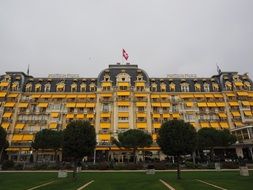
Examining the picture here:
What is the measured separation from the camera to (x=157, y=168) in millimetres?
43375

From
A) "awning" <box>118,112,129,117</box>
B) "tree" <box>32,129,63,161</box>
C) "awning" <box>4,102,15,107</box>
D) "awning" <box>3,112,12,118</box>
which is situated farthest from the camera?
"awning" <box>118,112,129,117</box>

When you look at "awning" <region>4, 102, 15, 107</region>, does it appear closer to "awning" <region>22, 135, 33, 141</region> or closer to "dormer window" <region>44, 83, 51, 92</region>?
"dormer window" <region>44, 83, 51, 92</region>

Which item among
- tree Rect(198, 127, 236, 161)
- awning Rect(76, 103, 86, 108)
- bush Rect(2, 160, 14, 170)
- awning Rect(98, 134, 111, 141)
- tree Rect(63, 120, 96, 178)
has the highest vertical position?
awning Rect(76, 103, 86, 108)

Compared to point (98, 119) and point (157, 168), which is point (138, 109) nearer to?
point (98, 119)

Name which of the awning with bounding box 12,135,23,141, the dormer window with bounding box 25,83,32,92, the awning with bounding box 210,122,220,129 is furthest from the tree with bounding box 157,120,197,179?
the dormer window with bounding box 25,83,32,92

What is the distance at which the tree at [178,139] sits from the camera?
28062mm

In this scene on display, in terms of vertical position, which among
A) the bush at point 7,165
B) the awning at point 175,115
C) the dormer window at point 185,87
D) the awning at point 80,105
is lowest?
the bush at point 7,165

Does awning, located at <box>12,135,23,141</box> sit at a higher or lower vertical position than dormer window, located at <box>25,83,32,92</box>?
lower

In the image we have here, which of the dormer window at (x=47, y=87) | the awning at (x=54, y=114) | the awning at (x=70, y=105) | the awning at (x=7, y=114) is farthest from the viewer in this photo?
the dormer window at (x=47, y=87)

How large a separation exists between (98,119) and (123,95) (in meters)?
10.2

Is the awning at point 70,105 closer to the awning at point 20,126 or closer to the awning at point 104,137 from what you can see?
the awning at point 104,137

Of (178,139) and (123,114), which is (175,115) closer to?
(123,114)

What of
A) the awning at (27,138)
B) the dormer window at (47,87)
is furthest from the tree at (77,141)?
the dormer window at (47,87)

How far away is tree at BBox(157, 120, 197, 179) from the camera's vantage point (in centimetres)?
2806
